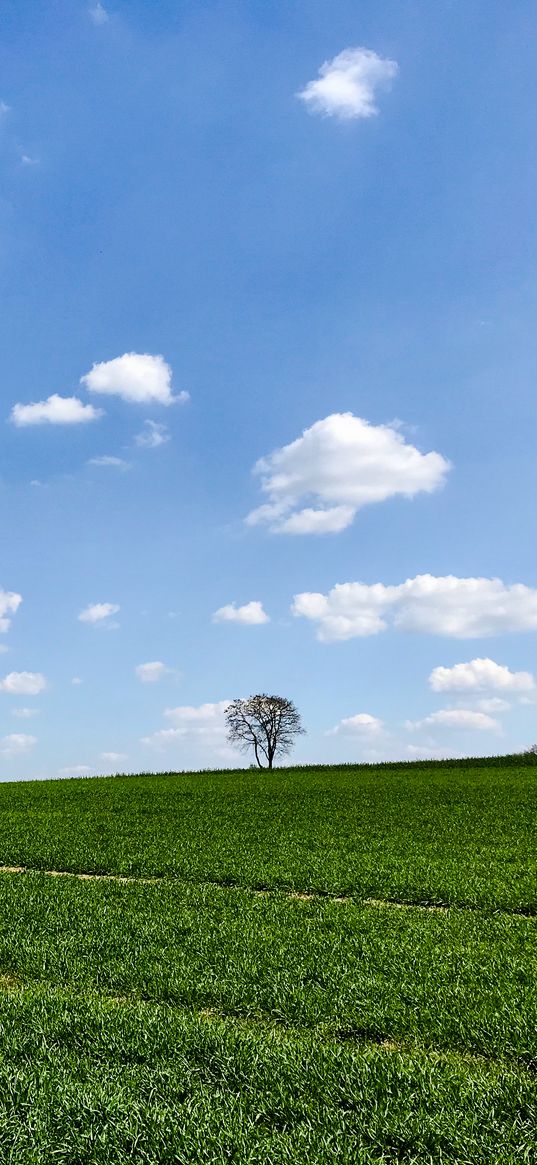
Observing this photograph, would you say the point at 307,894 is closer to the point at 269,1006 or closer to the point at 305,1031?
the point at 269,1006

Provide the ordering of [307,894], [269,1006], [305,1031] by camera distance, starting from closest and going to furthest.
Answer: [305,1031], [269,1006], [307,894]

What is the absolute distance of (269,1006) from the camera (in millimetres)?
8500

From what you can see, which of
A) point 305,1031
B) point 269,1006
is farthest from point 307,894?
point 305,1031

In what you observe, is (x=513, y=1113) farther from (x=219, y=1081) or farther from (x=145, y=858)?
(x=145, y=858)

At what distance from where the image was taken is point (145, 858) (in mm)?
19109

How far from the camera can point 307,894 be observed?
1520 cm

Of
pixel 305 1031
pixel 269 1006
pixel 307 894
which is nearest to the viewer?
pixel 305 1031

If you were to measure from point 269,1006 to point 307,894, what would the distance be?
6.95 m

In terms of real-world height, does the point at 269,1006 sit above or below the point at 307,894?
above

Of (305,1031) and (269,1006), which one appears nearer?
(305,1031)

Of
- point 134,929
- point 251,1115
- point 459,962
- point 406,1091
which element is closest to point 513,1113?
point 406,1091

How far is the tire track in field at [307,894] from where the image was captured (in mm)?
13992

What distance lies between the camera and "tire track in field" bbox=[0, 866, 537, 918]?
13992mm

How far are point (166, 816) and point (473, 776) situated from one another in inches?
941
